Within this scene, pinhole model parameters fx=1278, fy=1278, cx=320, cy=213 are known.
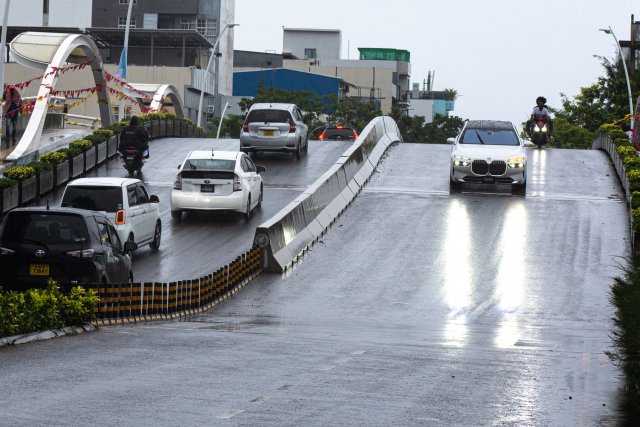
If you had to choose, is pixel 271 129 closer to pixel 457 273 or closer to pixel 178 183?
pixel 178 183

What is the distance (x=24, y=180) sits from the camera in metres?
31.9

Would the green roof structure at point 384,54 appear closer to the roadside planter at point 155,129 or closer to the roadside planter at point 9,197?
the roadside planter at point 155,129

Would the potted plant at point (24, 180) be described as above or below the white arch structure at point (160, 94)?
below

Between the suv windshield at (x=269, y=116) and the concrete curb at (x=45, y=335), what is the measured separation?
85.7 feet

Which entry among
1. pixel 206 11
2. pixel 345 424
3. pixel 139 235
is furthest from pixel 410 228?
pixel 206 11

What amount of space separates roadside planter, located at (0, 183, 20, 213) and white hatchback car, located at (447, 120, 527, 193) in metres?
12.2

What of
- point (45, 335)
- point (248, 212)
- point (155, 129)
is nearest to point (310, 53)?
point (155, 129)

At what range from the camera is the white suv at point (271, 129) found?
43.0 m

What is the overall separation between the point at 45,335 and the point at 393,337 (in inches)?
191

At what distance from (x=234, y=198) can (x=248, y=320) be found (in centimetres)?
1074

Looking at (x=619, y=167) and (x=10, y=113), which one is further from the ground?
(x=10, y=113)

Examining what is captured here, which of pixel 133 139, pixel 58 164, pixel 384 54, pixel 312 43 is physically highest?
pixel 312 43

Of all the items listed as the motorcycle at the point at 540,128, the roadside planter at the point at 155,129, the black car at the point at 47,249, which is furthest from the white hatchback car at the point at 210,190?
the roadside planter at the point at 155,129

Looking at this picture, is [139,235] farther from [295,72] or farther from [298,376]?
[295,72]
